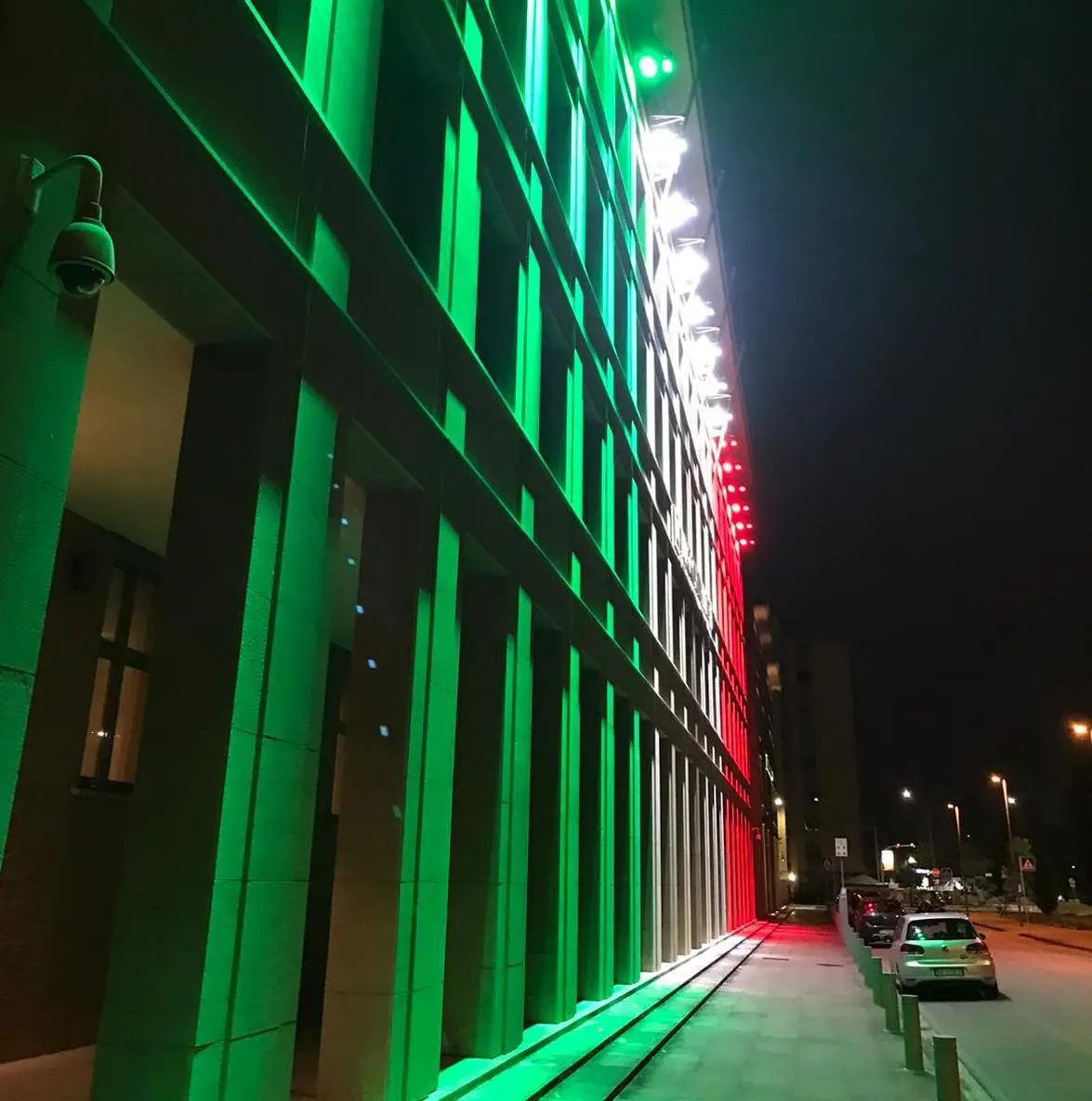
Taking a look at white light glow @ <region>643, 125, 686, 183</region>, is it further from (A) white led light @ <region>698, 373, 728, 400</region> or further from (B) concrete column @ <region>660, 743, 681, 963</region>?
(B) concrete column @ <region>660, 743, 681, 963</region>

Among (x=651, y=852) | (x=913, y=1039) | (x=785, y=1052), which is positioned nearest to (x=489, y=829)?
(x=785, y=1052)

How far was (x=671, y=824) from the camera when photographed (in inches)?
886

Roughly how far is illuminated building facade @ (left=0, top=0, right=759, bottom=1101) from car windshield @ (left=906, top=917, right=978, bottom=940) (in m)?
5.89

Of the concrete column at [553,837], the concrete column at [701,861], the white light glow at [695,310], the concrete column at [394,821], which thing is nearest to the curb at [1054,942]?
the concrete column at [701,861]

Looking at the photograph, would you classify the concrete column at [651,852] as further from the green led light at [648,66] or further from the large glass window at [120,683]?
the green led light at [648,66]

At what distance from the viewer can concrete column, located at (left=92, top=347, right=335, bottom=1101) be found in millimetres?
5645

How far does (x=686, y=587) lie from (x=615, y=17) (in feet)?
48.6

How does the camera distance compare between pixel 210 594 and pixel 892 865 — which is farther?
pixel 892 865

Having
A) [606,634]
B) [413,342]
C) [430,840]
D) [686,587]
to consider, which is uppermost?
[686,587]

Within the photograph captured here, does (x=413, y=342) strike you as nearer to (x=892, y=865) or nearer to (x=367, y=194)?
(x=367, y=194)

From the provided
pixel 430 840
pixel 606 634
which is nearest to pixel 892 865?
pixel 606 634

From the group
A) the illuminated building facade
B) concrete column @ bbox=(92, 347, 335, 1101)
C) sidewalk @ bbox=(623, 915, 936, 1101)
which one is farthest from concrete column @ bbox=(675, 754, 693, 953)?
concrete column @ bbox=(92, 347, 335, 1101)

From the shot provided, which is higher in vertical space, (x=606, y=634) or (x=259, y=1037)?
(x=606, y=634)

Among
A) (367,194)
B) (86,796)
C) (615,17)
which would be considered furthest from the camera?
(615,17)
